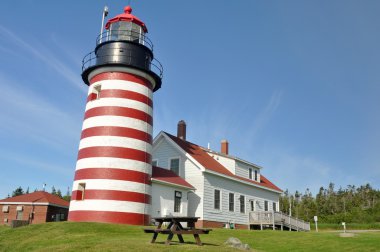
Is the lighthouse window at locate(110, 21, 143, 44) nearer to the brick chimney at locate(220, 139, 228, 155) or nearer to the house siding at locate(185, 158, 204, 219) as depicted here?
the house siding at locate(185, 158, 204, 219)

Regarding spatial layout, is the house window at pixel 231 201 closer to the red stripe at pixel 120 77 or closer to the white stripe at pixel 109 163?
the white stripe at pixel 109 163

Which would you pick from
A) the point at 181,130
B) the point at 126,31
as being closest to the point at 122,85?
the point at 126,31

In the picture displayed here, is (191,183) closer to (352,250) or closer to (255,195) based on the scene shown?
(255,195)

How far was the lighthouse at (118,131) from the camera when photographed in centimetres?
1986

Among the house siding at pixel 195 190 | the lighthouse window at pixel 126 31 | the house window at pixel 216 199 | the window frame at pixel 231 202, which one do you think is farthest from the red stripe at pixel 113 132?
the window frame at pixel 231 202

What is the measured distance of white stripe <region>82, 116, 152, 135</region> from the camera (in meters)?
20.9

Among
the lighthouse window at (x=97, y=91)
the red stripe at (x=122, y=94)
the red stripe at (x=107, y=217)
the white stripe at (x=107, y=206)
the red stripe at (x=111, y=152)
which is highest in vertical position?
the lighthouse window at (x=97, y=91)

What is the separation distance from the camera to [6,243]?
15.2m

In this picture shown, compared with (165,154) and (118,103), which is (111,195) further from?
(165,154)

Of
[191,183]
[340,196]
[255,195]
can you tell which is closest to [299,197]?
[340,196]

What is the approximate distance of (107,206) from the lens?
19594 mm

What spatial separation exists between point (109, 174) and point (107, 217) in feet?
7.16

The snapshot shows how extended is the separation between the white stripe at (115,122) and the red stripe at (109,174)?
2.50m

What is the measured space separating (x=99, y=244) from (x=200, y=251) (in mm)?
3608
